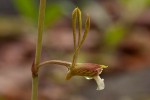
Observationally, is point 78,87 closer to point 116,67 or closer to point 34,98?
point 116,67

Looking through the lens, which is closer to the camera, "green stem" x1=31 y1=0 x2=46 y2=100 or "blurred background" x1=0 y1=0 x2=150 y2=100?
"green stem" x1=31 y1=0 x2=46 y2=100

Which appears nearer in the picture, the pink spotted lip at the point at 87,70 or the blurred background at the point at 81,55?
the pink spotted lip at the point at 87,70

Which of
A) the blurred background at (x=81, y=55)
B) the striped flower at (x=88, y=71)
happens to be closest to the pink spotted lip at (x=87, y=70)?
the striped flower at (x=88, y=71)

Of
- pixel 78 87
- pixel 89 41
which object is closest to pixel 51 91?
pixel 78 87

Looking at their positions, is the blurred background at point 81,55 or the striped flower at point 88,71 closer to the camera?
the striped flower at point 88,71

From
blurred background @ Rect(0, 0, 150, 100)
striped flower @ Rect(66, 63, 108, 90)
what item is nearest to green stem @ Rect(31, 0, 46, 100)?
striped flower @ Rect(66, 63, 108, 90)

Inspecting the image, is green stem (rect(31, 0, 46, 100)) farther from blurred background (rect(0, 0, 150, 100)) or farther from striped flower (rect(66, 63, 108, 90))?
blurred background (rect(0, 0, 150, 100))

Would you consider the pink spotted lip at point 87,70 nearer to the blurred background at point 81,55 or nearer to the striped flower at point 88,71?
the striped flower at point 88,71

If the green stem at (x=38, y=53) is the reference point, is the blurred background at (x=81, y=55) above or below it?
below
